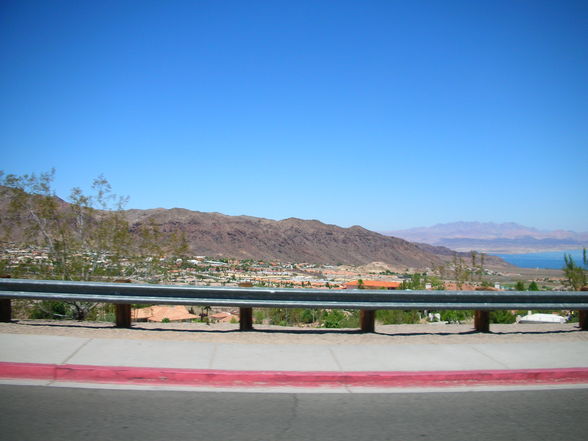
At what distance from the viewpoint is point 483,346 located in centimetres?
829

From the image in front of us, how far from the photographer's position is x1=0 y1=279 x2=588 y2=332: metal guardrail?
27.3ft

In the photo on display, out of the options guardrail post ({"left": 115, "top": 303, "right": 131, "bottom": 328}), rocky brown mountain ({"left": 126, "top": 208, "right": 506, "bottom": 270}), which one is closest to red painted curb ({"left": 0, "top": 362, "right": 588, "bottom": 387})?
guardrail post ({"left": 115, "top": 303, "right": 131, "bottom": 328})

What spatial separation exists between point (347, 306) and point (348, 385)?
6.88 ft

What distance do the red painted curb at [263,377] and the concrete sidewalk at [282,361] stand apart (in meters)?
0.01

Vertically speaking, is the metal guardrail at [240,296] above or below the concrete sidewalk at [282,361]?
above

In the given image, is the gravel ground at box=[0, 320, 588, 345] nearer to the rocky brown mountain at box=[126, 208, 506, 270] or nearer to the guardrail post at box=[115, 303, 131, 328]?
the guardrail post at box=[115, 303, 131, 328]

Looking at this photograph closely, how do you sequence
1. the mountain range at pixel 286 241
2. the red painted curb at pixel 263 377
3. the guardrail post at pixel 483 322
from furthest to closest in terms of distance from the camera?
the mountain range at pixel 286 241, the guardrail post at pixel 483 322, the red painted curb at pixel 263 377

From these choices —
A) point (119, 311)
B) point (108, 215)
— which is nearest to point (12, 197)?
point (108, 215)

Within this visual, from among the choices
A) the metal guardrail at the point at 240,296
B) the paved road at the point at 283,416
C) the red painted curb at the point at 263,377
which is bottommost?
the paved road at the point at 283,416

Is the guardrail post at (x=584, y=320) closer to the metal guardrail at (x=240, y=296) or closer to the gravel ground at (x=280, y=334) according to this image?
the gravel ground at (x=280, y=334)

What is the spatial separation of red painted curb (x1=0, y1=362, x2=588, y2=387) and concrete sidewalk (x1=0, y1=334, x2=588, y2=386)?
0.01 meters

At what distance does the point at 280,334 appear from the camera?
29.0 feet

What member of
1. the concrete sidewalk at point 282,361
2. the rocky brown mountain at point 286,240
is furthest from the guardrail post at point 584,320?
the rocky brown mountain at point 286,240

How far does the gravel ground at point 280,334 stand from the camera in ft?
27.5
